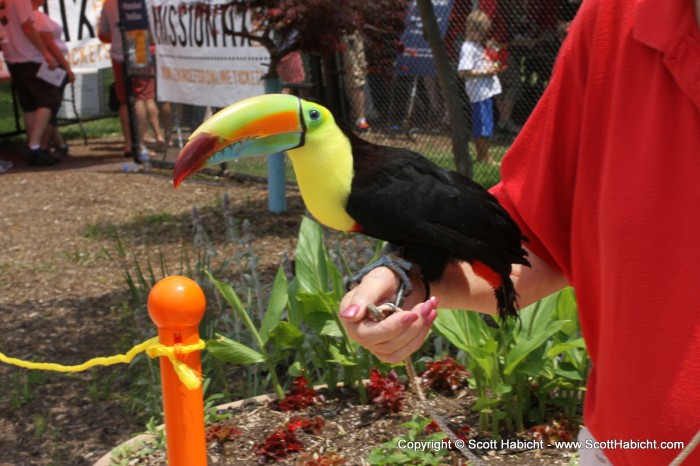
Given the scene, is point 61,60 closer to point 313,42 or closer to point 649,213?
point 313,42

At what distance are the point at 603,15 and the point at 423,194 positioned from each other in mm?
768

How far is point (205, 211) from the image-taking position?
713 centimetres

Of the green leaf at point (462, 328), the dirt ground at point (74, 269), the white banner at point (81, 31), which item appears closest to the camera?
the green leaf at point (462, 328)

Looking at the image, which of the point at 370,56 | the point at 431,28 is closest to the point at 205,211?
the point at 370,56

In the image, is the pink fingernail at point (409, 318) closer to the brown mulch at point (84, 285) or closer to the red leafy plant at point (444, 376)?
the brown mulch at point (84, 285)

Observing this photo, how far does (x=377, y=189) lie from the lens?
74.9 inches

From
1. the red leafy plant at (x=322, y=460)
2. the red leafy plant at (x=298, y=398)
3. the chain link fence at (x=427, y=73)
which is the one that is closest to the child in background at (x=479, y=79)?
the chain link fence at (x=427, y=73)

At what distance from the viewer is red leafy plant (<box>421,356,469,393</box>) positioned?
324cm

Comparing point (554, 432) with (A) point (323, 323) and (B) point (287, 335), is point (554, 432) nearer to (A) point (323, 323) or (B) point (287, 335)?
(A) point (323, 323)

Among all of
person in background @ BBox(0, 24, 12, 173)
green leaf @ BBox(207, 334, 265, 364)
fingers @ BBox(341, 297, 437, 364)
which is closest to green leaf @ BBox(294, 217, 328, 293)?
green leaf @ BBox(207, 334, 265, 364)

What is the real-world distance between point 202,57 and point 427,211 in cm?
639

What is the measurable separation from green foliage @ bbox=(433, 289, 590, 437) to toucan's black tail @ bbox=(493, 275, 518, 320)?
1.30 m

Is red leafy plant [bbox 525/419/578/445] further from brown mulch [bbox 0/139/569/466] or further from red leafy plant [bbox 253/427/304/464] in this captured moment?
red leafy plant [bbox 253/427/304/464]

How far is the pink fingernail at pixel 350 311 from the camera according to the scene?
1.23 m
